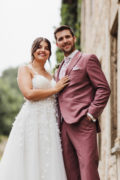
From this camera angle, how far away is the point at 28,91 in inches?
161

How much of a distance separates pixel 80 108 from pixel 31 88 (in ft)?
2.27

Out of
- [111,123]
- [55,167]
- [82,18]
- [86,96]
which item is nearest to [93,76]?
[86,96]

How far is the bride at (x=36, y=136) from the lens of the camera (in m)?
3.97

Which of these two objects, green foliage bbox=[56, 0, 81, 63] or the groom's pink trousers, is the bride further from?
green foliage bbox=[56, 0, 81, 63]

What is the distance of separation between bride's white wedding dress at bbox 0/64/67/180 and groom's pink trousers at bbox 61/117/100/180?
97mm

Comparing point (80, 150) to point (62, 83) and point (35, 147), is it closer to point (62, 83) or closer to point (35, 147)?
point (35, 147)

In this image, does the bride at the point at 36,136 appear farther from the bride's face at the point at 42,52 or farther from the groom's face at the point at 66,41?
the groom's face at the point at 66,41

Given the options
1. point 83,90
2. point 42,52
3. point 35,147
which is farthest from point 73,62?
point 35,147

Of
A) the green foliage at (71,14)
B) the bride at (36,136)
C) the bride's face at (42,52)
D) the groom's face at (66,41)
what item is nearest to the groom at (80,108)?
the groom's face at (66,41)

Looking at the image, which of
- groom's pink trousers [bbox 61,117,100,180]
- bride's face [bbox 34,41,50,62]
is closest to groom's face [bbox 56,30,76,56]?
bride's face [bbox 34,41,50,62]

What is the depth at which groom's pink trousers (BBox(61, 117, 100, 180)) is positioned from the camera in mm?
3697

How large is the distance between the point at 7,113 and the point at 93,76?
127ft

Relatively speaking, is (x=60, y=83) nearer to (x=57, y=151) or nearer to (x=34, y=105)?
(x=34, y=105)

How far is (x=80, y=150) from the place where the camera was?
148 inches
